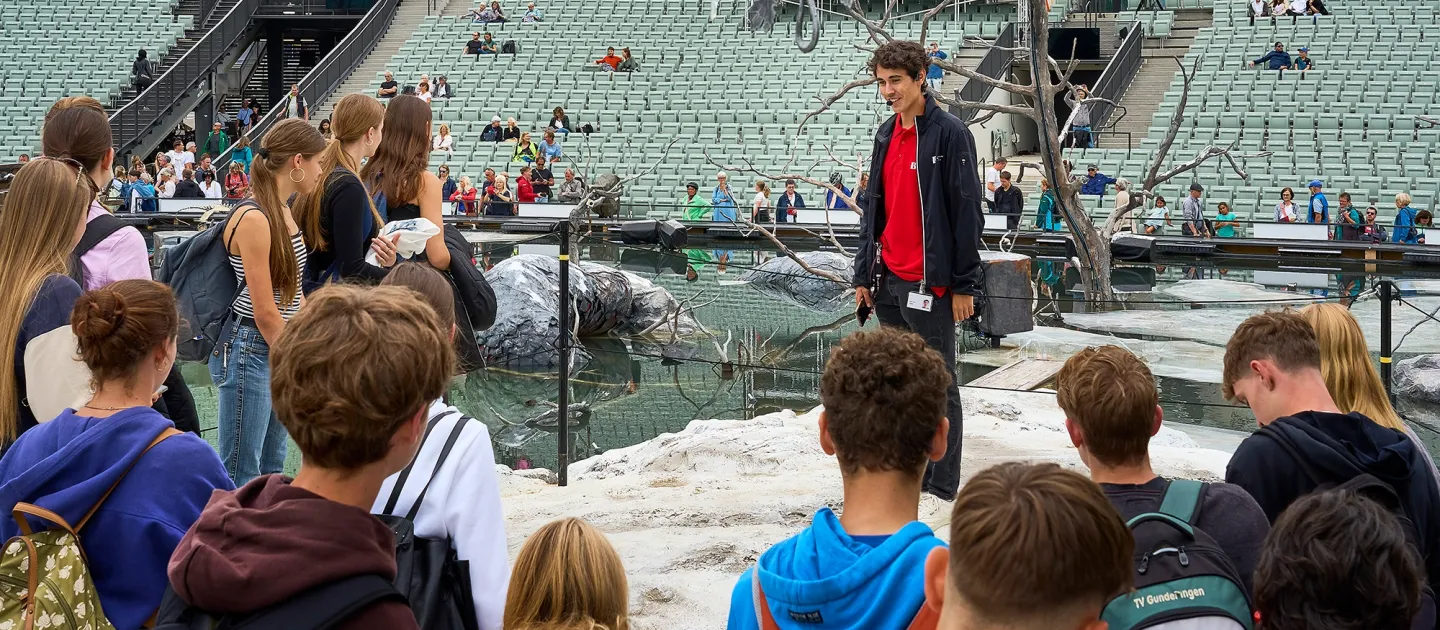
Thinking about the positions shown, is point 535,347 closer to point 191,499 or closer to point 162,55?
point 191,499

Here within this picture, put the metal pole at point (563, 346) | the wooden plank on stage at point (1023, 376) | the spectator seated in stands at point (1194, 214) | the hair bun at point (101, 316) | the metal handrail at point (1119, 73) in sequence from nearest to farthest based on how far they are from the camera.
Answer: the hair bun at point (101, 316)
the metal pole at point (563, 346)
the wooden plank on stage at point (1023, 376)
the spectator seated in stands at point (1194, 214)
the metal handrail at point (1119, 73)

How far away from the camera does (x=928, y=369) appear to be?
8.11 feet

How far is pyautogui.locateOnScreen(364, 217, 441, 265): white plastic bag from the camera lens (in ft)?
13.8

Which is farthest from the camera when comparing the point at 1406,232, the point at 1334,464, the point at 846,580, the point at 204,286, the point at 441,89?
the point at 441,89

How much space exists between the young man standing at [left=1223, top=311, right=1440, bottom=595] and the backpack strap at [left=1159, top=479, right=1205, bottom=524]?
375 mm

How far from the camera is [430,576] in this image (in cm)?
232

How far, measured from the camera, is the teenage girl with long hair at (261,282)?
4016mm

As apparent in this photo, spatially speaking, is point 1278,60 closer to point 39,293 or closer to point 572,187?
point 572,187

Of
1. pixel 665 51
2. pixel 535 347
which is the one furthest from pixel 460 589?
pixel 665 51

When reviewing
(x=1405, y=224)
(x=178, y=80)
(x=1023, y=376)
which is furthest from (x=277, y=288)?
(x=178, y=80)

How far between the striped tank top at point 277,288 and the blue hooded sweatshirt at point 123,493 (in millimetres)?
1626

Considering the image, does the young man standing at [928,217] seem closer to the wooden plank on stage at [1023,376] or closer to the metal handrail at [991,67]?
the wooden plank on stage at [1023,376]

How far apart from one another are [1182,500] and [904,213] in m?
2.63

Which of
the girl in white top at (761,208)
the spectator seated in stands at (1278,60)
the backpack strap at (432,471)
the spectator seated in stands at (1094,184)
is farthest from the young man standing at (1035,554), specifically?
the spectator seated in stands at (1278,60)
